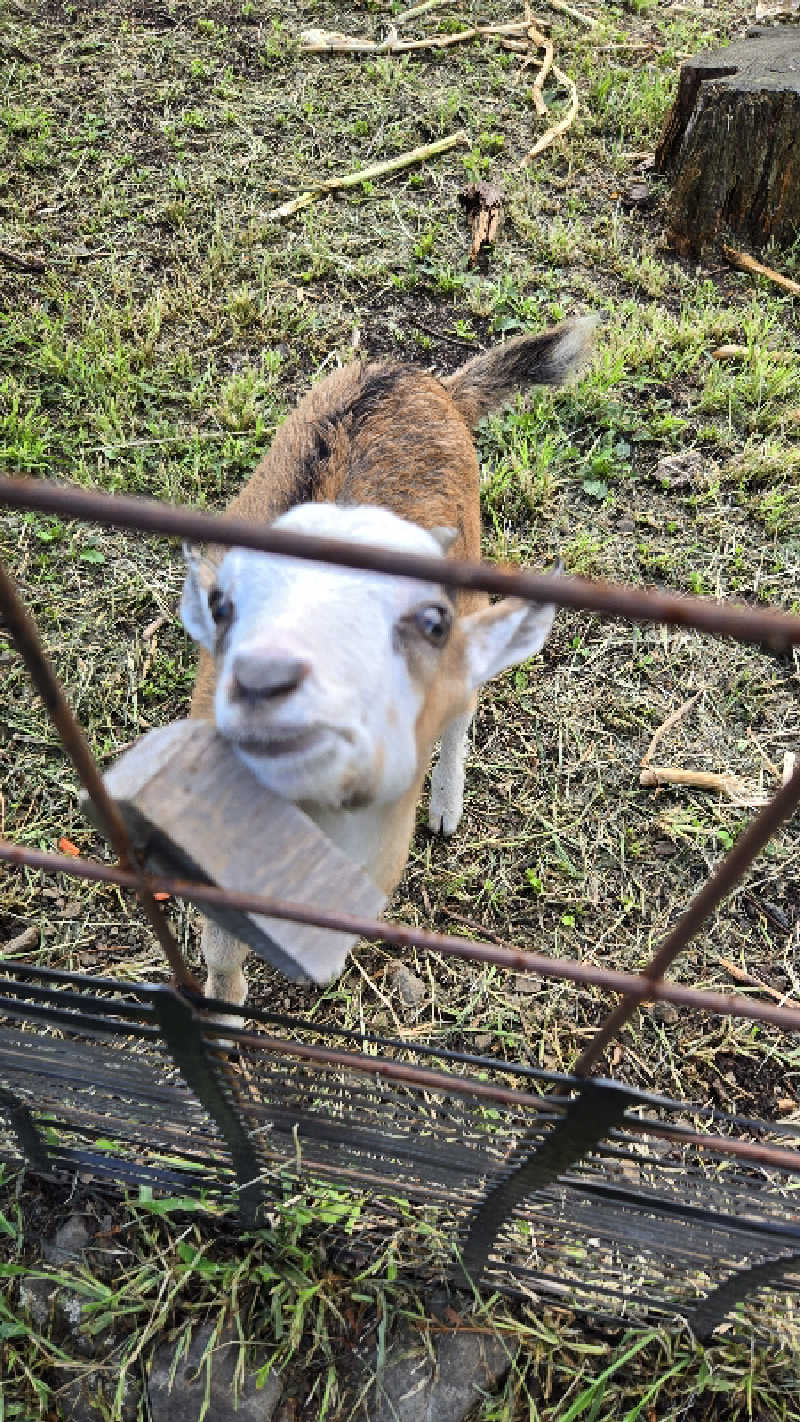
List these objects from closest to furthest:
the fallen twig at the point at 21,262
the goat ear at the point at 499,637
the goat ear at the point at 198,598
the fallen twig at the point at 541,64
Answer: the goat ear at the point at 198,598 → the goat ear at the point at 499,637 → the fallen twig at the point at 21,262 → the fallen twig at the point at 541,64

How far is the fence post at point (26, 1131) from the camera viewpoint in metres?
2.25

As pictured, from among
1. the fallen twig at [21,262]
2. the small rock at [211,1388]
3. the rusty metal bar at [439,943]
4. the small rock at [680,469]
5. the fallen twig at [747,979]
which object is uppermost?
the fallen twig at [21,262]

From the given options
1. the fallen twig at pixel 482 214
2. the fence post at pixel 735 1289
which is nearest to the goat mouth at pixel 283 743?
the fence post at pixel 735 1289

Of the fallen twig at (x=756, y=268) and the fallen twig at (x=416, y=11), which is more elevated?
the fallen twig at (x=416, y=11)

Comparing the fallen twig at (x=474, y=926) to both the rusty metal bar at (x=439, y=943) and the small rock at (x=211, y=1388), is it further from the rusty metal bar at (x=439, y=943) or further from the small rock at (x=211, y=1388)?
the rusty metal bar at (x=439, y=943)

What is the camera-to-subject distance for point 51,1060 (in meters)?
2.09

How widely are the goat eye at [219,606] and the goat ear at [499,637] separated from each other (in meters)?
0.59

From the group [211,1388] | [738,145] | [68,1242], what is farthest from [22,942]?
[738,145]

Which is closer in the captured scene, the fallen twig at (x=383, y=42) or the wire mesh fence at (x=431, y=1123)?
the wire mesh fence at (x=431, y=1123)

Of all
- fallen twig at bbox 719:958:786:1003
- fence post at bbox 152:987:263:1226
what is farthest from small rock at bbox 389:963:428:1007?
fallen twig at bbox 719:958:786:1003

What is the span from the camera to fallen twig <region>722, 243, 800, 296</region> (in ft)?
17.0

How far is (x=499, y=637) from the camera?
233cm

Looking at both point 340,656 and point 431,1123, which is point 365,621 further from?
point 431,1123


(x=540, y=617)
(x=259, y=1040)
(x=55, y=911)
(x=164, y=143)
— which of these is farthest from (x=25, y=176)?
(x=259, y=1040)
